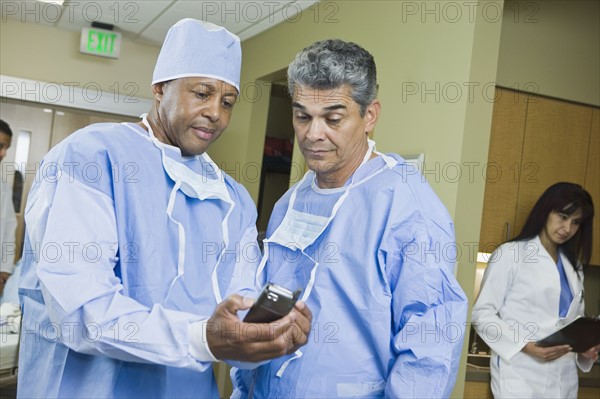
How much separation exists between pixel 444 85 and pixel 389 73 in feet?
1.47

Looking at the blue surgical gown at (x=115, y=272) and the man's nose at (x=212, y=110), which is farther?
the man's nose at (x=212, y=110)

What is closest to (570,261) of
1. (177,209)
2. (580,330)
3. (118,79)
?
(580,330)

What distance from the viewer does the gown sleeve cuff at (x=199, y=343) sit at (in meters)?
1.27

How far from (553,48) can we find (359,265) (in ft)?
8.65

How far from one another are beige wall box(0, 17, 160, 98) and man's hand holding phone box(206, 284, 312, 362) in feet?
16.2

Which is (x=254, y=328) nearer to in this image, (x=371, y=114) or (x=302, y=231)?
(x=302, y=231)

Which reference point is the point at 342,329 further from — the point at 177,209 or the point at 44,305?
the point at 44,305

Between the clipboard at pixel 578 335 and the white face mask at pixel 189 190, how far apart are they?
6.24ft

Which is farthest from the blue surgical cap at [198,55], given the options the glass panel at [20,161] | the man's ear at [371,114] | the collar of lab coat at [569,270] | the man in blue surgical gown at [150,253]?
the glass panel at [20,161]

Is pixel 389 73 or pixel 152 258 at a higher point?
pixel 389 73

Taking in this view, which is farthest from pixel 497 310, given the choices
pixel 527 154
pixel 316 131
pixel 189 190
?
pixel 189 190

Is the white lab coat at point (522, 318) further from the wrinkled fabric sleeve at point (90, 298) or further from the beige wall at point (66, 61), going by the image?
the beige wall at point (66, 61)

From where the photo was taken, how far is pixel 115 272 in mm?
1438

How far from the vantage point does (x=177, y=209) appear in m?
1.52
